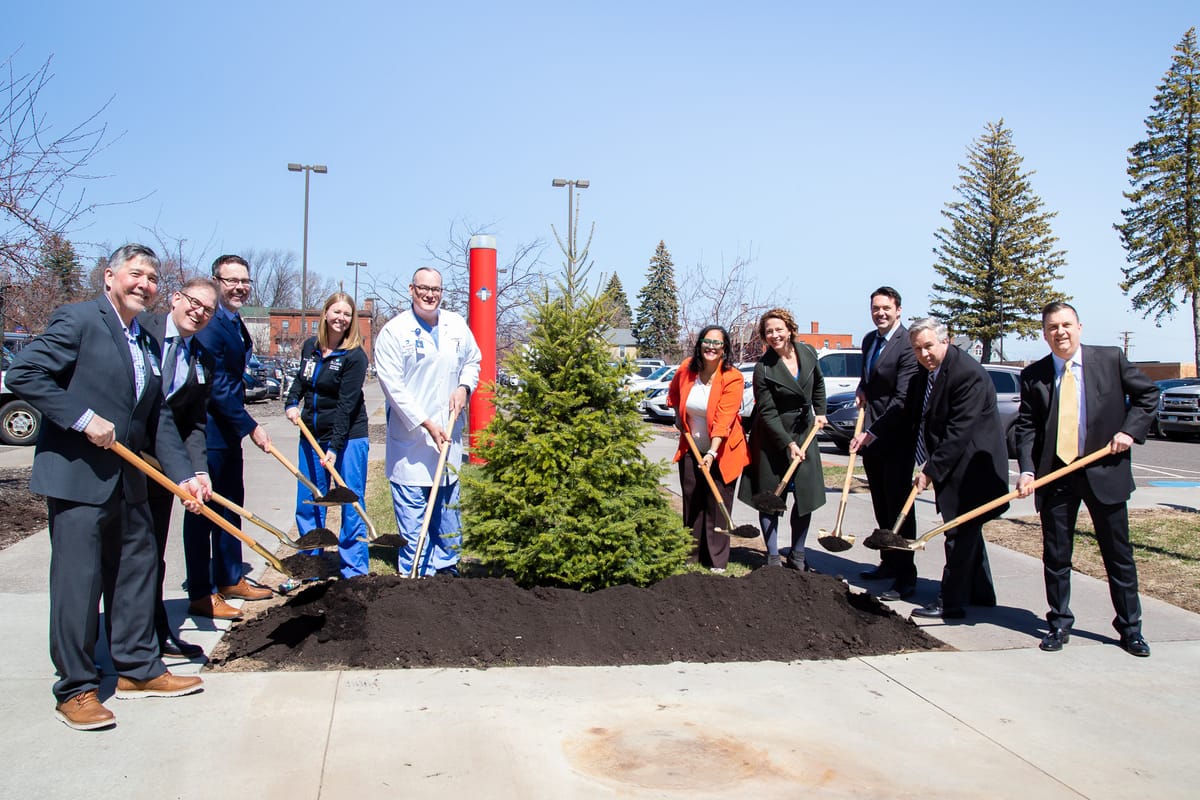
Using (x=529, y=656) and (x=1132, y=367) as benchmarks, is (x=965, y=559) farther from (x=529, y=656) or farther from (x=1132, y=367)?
(x=529, y=656)

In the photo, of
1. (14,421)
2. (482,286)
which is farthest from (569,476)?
(14,421)

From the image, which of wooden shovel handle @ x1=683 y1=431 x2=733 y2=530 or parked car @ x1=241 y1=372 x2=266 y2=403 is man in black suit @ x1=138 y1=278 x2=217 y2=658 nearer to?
wooden shovel handle @ x1=683 y1=431 x2=733 y2=530

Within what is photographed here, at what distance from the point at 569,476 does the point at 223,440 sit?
220cm

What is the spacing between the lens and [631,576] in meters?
5.40

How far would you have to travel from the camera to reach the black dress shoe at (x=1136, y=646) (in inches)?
200

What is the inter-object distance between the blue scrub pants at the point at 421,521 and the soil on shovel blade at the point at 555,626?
2.20 feet

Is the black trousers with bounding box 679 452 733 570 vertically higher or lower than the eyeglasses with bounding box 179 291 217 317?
lower

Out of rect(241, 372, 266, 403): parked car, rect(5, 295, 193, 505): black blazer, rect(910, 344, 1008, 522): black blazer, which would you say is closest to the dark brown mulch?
rect(5, 295, 193, 505): black blazer

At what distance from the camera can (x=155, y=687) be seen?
4.15m

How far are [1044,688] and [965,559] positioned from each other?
50.6 inches

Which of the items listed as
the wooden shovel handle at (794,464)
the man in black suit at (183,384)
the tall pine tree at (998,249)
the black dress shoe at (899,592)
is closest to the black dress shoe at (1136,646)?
the black dress shoe at (899,592)

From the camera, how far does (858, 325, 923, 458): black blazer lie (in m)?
6.38

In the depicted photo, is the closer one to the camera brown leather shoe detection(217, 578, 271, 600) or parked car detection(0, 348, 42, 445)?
brown leather shoe detection(217, 578, 271, 600)

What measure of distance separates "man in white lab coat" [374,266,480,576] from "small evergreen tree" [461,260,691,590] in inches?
20.5
